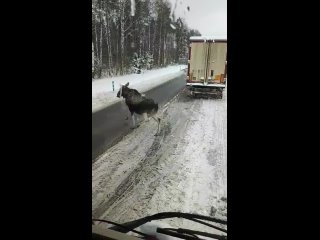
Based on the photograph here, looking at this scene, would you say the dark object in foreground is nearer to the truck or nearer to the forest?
the truck

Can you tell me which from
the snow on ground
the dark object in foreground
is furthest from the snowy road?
the snow on ground

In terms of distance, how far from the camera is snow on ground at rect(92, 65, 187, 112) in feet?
6.17

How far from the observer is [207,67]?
1801 millimetres

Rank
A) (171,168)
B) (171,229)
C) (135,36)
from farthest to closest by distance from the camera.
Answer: (135,36), (171,168), (171,229)

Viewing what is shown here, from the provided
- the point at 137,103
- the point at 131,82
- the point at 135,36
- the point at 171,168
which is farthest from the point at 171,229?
the point at 135,36

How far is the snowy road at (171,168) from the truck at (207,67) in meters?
0.08

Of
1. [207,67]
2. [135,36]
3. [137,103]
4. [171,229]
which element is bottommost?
[171,229]

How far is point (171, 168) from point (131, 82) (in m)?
0.59

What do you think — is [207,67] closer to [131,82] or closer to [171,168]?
[131,82]

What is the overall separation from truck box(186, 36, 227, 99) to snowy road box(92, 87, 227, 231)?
0.08 meters
